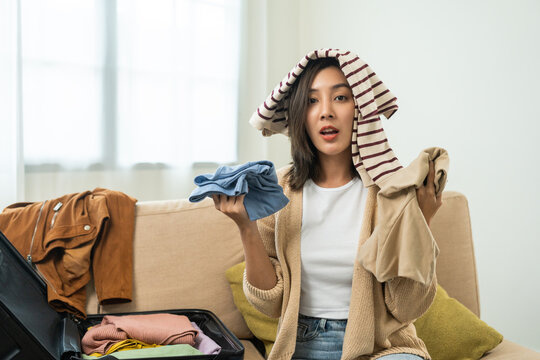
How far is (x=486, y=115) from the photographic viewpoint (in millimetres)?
2354

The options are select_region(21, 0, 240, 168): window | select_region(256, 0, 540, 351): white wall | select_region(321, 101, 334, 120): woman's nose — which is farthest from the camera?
select_region(21, 0, 240, 168): window

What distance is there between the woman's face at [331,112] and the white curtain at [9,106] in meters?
2.09

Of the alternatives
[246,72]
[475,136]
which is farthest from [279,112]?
[246,72]

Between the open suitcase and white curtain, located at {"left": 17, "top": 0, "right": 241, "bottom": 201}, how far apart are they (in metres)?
1.66

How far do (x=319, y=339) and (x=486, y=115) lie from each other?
1.58 metres

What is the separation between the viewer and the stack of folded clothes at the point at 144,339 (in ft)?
4.32

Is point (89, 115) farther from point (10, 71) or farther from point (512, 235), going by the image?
point (512, 235)

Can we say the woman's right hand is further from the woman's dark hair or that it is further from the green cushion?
the green cushion

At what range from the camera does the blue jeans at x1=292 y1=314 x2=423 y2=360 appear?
1264mm

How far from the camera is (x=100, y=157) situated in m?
3.17

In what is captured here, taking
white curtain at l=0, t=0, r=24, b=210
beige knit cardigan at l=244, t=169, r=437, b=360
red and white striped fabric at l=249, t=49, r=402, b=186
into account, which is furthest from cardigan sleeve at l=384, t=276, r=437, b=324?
white curtain at l=0, t=0, r=24, b=210

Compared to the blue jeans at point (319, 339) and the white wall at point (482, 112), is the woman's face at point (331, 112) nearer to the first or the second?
the blue jeans at point (319, 339)

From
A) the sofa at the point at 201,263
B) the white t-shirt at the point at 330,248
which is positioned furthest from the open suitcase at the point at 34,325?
the white t-shirt at the point at 330,248

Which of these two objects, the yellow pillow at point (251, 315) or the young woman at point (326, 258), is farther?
the yellow pillow at point (251, 315)
